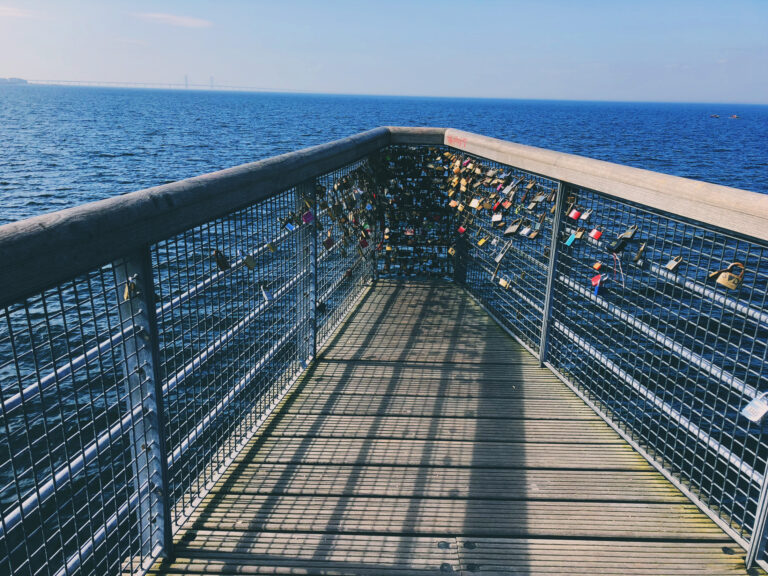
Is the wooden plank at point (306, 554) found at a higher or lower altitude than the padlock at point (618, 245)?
lower

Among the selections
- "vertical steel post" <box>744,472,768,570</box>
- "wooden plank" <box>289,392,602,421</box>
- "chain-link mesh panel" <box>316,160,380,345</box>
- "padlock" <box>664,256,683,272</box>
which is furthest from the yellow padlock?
"chain-link mesh panel" <box>316,160,380,345</box>

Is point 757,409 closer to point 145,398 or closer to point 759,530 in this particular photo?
point 759,530

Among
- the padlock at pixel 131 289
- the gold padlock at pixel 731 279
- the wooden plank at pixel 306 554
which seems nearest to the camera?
the padlock at pixel 131 289

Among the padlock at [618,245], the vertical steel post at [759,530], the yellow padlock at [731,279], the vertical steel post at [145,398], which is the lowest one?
the vertical steel post at [759,530]

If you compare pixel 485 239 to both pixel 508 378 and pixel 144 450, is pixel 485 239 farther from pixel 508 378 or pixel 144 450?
pixel 144 450

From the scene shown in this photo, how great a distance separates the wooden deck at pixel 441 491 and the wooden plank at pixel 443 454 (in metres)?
0.01

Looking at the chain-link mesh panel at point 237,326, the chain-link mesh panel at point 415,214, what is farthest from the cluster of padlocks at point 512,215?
the chain-link mesh panel at point 237,326

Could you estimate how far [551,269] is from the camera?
420 centimetres

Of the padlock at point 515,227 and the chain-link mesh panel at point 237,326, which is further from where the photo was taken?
the padlock at point 515,227

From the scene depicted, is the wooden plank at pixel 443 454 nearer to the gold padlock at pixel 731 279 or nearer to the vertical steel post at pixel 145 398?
the vertical steel post at pixel 145 398

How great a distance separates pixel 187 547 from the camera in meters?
2.54

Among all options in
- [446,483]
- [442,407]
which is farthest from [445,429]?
[446,483]

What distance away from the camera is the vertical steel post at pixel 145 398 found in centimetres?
206

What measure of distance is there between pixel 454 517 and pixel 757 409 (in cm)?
130
